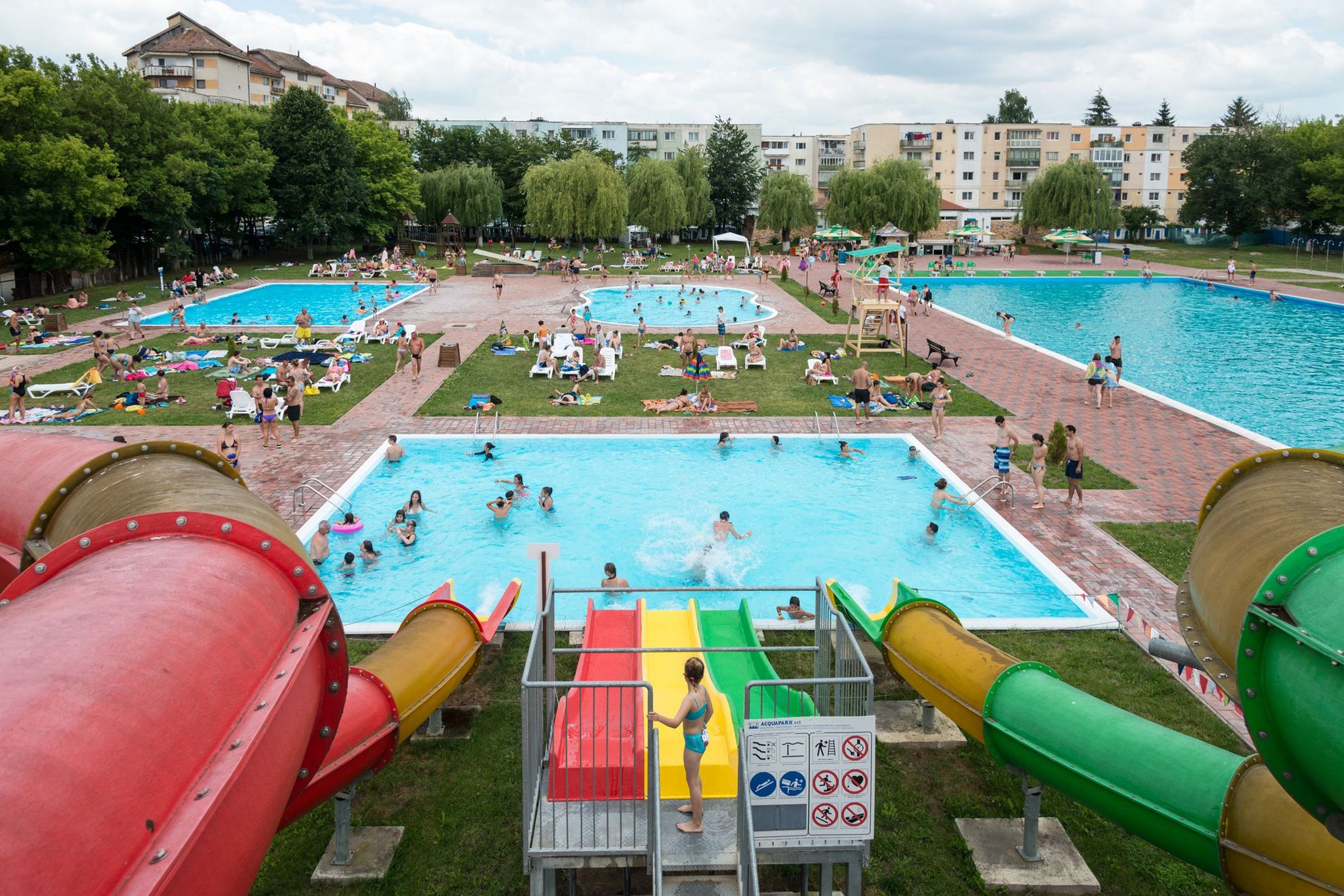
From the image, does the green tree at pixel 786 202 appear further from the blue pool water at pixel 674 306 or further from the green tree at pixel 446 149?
the green tree at pixel 446 149

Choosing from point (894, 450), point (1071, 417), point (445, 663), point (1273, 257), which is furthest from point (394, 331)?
point (1273, 257)

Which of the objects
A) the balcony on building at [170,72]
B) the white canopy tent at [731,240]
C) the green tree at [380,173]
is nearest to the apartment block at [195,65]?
the balcony on building at [170,72]

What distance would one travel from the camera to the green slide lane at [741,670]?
8805mm

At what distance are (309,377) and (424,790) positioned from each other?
61.0 feet

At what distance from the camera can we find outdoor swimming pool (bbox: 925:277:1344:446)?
25.6 meters

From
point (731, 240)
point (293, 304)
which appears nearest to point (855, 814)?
point (293, 304)

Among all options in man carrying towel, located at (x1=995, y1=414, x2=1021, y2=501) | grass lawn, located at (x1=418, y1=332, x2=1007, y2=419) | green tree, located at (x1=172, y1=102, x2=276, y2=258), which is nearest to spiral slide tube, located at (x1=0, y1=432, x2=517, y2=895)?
man carrying towel, located at (x1=995, y1=414, x2=1021, y2=501)

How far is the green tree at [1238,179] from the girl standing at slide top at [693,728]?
8335cm

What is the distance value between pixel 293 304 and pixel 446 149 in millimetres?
42328

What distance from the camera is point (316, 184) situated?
57.8 metres

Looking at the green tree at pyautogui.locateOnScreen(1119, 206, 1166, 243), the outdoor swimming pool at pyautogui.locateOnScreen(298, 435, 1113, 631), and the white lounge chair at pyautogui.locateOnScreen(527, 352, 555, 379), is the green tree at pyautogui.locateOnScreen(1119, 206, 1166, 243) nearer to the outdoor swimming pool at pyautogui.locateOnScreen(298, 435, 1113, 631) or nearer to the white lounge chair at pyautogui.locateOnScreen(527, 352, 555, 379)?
the white lounge chair at pyautogui.locateOnScreen(527, 352, 555, 379)

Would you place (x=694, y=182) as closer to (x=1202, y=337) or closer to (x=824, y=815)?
(x=1202, y=337)

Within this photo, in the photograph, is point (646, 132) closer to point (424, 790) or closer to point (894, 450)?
point (894, 450)

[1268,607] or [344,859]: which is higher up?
[1268,607]
